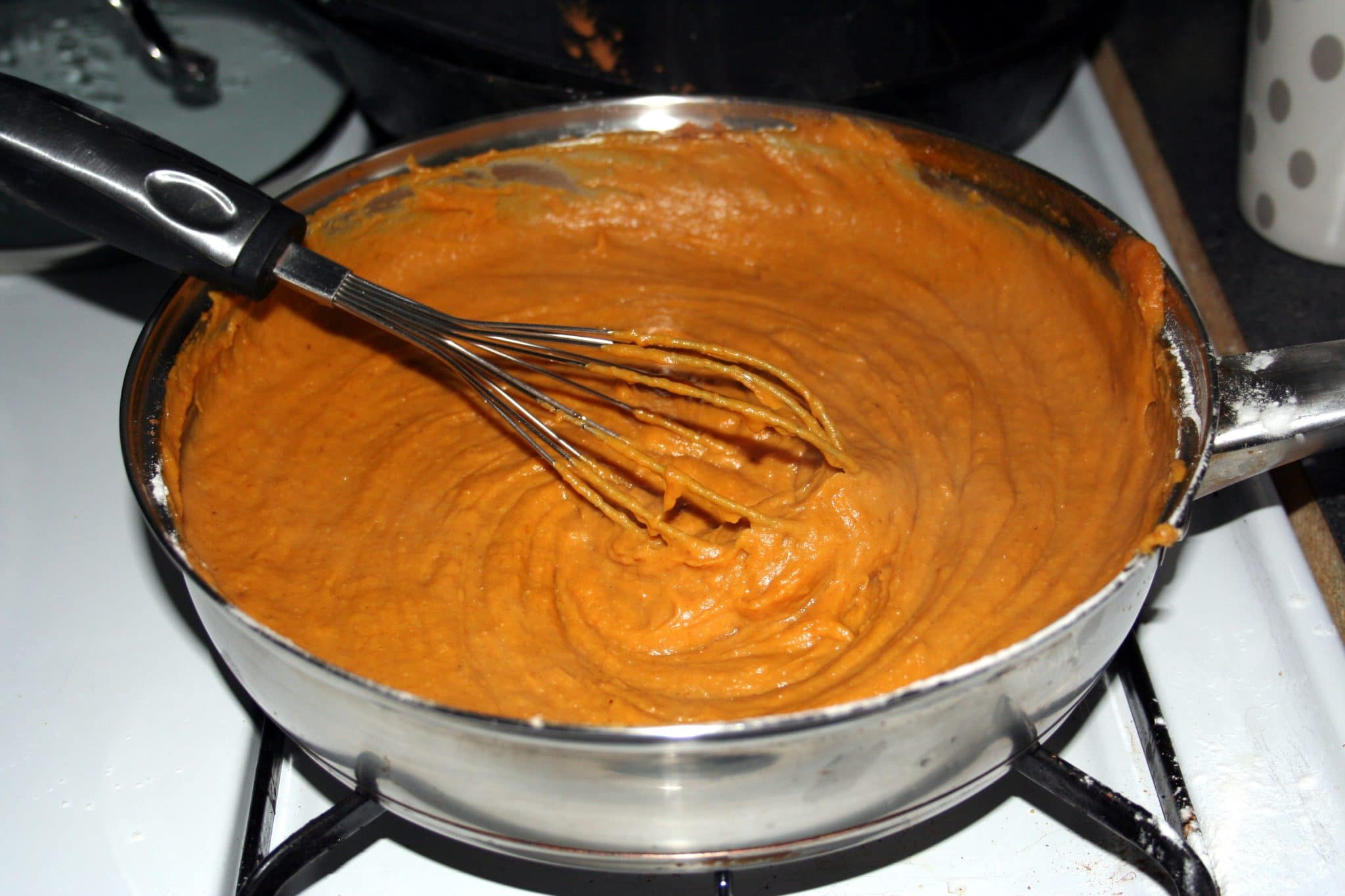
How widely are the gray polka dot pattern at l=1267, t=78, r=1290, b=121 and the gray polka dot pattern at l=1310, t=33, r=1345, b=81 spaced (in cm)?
5

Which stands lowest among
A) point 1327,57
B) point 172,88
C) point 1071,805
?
point 1071,805

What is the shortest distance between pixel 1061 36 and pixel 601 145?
0.59 metres

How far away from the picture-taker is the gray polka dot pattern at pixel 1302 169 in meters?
1.37

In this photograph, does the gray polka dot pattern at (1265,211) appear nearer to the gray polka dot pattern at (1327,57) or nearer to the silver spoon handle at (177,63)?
the gray polka dot pattern at (1327,57)

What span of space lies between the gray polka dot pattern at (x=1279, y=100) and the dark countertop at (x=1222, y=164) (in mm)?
197

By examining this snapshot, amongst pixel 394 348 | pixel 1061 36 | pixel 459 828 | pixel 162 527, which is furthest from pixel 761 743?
pixel 1061 36

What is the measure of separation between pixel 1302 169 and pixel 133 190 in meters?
1.29

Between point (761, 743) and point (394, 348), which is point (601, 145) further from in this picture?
point (761, 743)

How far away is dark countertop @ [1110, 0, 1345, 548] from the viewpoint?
4.62 ft

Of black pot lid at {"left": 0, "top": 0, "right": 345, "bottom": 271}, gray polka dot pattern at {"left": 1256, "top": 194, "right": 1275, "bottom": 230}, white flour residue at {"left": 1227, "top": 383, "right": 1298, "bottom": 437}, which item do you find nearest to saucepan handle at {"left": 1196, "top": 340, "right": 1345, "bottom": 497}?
white flour residue at {"left": 1227, "top": 383, "right": 1298, "bottom": 437}

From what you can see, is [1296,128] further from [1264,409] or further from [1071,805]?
[1071,805]

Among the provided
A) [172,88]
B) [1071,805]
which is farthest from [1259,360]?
[172,88]

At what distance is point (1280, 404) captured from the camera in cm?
92

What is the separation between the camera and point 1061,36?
1.44 metres
